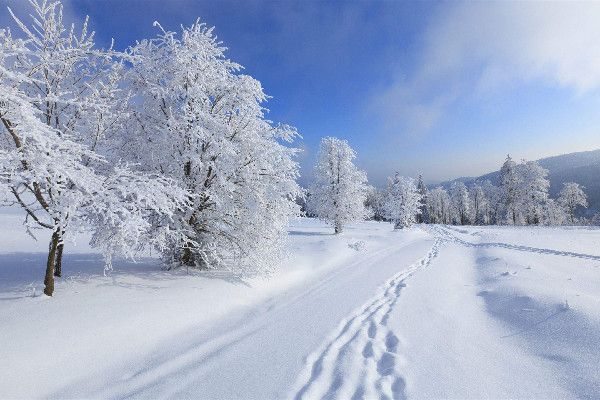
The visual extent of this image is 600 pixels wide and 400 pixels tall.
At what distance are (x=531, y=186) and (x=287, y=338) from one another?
6390cm

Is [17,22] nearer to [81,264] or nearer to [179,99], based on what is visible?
[179,99]

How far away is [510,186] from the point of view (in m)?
58.3

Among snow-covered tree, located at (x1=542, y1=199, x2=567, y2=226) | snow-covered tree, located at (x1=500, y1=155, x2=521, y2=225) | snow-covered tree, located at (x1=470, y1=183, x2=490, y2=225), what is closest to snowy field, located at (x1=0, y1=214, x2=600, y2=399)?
snow-covered tree, located at (x1=500, y1=155, x2=521, y2=225)

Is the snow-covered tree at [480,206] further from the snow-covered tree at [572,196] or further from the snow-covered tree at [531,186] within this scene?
the snow-covered tree at [531,186]

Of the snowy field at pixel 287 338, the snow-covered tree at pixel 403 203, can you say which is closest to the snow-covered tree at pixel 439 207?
the snow-covered tree at pixel 403 203

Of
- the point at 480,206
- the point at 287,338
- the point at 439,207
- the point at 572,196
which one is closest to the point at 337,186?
the point at 287,338

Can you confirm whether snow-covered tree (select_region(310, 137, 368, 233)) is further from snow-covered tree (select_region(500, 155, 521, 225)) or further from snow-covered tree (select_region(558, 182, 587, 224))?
snow-covered tree (select_region(558, 182, 587, 224))

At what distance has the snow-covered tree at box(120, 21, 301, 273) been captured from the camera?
10156mm

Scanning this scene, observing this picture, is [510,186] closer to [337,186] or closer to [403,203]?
[403,203]

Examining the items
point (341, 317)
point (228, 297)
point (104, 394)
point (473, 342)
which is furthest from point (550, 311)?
point (104, 394)

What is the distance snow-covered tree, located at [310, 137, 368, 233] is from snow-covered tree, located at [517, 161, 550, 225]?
128 feet

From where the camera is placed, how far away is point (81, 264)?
11773 millimetres

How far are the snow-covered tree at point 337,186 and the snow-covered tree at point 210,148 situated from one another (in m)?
21.6

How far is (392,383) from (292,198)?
7983 mm
